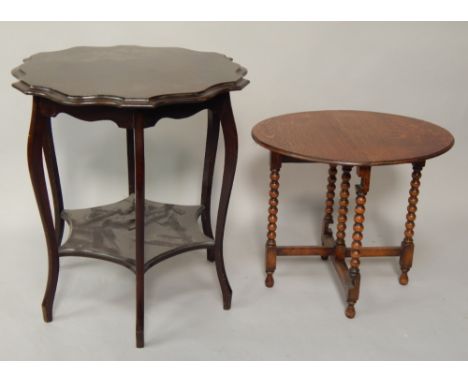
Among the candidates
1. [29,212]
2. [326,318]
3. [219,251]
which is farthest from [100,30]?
[326,318]

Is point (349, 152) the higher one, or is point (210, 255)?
point (349, 152)

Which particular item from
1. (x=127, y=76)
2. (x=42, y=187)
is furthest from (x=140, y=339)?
(x=127, y=76)

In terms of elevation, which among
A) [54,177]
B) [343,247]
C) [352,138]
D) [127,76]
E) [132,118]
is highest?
[127,76]

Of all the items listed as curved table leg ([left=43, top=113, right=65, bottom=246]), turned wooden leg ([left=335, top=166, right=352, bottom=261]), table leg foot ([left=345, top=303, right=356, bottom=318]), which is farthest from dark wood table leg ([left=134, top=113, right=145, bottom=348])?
turned wooden leg ([left=335, top=166, right=352, bottom=261])

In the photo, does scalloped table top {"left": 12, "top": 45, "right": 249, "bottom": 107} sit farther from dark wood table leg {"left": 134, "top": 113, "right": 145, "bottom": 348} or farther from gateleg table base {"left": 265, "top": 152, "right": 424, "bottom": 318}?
gateleg table base {"left": 265, "top": 152, "right": 424, "bottom": 318}

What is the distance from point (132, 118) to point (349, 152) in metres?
0.97

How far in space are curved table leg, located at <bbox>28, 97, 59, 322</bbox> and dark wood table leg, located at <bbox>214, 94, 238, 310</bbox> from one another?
29.3 inches

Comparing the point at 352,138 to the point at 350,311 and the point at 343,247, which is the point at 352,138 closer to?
the point at 343,247

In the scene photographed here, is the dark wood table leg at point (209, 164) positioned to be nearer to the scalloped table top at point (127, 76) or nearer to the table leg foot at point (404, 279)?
the scalloped table top at point (127, 76)

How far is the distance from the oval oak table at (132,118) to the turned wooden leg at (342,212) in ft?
2.25

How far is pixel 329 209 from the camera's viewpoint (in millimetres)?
3898

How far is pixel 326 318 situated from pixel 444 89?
1.89 metres

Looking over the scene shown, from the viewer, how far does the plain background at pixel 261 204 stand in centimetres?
327

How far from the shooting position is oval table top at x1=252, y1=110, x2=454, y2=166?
120 inches
